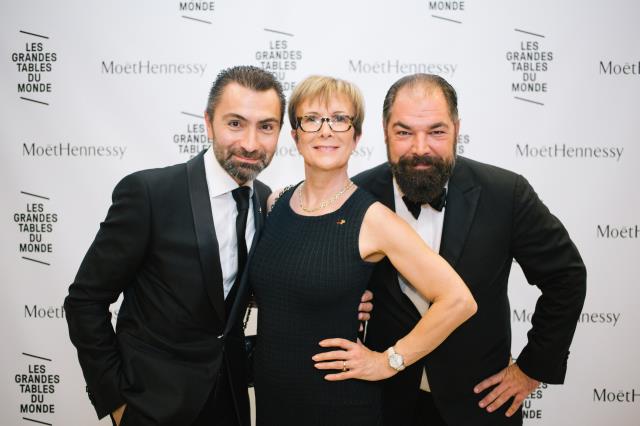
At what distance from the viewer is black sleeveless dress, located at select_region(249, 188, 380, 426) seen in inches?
54.1

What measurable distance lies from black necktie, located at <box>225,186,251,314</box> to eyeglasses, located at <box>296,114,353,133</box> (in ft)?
1.17

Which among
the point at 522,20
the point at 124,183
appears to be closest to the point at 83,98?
the point at 124,183

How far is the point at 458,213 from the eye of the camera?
1565 millimetres

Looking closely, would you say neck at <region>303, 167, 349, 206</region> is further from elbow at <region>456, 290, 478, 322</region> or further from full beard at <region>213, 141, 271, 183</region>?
elbow at <region>456, 290, 478, 322</region>

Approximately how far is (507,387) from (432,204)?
77 cm

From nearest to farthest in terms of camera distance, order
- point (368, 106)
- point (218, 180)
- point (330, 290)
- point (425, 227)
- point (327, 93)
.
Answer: point (330, 290) < point (327, 93) < point (218, 180) < point (425, 227) < point (368, 106)

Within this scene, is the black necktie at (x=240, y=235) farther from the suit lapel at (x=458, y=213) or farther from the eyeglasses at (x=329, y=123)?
the suit lapel at (x=458, y=213)

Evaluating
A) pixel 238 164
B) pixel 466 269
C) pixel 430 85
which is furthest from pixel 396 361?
pixel 430 85

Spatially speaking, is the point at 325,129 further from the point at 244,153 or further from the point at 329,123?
the point at 244,153

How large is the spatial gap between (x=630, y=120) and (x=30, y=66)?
362 cm

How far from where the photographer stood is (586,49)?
2.48 meters

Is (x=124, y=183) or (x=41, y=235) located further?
(x=41, y=235)

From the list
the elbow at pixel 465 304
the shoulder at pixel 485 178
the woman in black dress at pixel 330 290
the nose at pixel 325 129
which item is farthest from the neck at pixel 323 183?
the elbow at pixel 465 304

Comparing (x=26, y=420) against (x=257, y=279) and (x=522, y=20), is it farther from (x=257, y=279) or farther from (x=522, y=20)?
(x=522, y=20)
